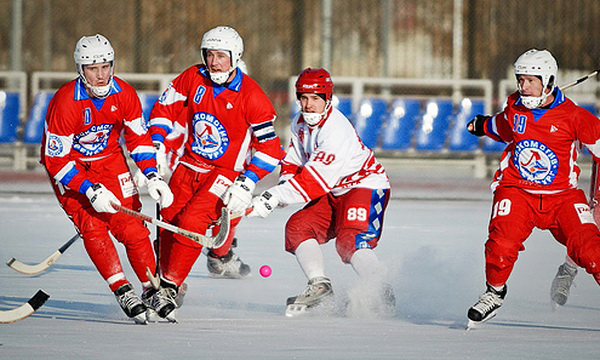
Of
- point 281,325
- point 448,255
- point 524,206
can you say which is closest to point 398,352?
point 281,325

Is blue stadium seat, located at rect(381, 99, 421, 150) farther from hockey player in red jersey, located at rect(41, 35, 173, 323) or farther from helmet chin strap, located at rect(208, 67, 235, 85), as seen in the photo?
hockey player in red jersey, located at rect(41, 35, 173, 323)

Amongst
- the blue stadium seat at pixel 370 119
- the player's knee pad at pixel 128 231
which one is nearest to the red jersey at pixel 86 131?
the player's knee pad at pixel 128 231

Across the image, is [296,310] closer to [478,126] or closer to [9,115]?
[478,126]

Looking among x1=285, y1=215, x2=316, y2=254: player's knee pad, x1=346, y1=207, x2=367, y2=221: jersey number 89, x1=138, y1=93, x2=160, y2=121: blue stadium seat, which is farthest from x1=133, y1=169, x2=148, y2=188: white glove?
x1=138, y1=93, x2=160, y2=121: blue stadium seat

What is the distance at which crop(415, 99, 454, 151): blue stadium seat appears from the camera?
487 inches

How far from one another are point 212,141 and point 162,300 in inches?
34.1

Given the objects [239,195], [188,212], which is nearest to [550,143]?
[239,195]

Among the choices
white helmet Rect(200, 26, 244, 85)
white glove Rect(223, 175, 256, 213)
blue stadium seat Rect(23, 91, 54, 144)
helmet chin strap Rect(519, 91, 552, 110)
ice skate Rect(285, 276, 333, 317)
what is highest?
white helmet Rect(200, 26, 244, 85)

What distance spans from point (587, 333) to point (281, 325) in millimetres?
1336

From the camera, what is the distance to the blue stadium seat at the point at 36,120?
12422 millimetres

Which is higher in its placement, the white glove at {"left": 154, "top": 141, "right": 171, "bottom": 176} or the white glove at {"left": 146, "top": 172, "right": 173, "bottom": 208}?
the white glove at {"left": 154, "top": 141, "right": 171, "bottom": 176}

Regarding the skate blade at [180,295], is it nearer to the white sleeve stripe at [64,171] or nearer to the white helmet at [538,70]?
the white sleeve stripe at [64,171]

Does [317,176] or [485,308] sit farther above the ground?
[317,176]

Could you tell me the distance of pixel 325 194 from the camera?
551cm
